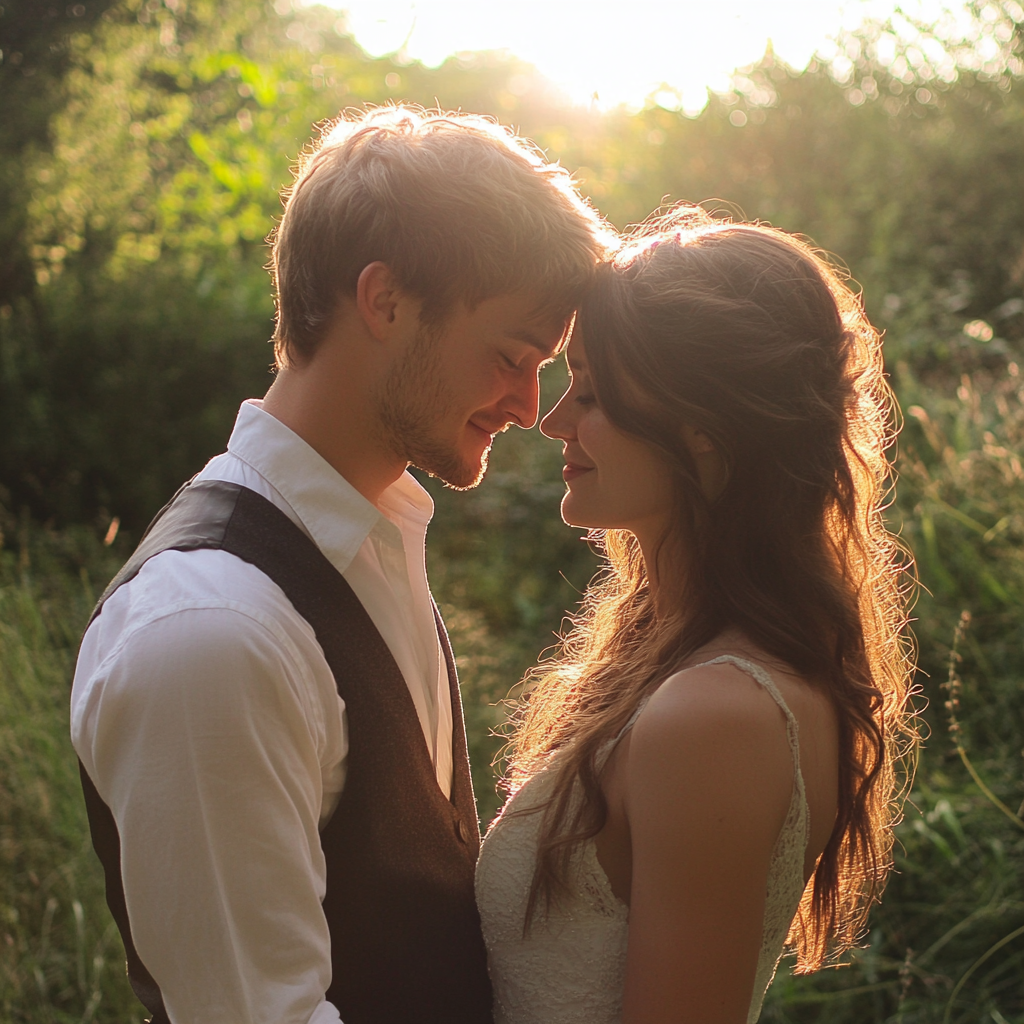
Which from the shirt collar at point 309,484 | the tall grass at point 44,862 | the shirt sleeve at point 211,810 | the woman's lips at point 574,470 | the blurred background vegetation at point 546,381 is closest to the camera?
the shirt sleeve at point 211,810

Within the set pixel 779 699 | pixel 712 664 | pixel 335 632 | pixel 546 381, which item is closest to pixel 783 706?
pixel 779 699

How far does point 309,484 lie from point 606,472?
1.80 ft

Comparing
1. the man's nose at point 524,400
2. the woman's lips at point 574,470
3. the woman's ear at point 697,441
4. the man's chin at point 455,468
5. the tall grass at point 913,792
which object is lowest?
the tall grass at point 913,792

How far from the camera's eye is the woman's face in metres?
1.83

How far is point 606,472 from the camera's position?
1863mm

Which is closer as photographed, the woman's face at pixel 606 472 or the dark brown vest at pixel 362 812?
the dark brown vest at pixel 362 812

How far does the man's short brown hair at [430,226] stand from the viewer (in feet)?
5.74

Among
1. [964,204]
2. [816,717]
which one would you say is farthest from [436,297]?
[964,204]

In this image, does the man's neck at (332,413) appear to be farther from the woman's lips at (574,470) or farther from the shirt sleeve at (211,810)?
the shirt sleeve at (211,810)

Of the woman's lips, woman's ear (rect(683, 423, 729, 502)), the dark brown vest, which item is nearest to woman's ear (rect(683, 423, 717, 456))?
woman's ear (rect(683, 423, 729, 502))

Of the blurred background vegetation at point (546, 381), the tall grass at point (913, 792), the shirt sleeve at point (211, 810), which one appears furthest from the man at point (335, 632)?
the blurred background vegetation at point (546, 381)

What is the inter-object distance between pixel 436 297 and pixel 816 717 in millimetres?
940

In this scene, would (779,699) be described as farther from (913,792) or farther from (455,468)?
(913,792)

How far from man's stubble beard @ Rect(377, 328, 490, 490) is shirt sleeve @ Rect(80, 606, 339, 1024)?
562 millimetres
